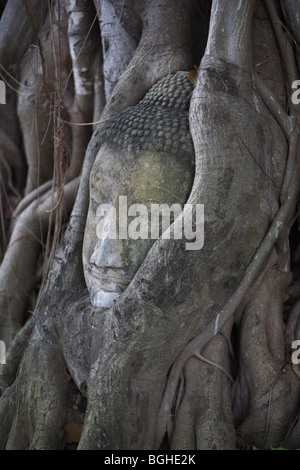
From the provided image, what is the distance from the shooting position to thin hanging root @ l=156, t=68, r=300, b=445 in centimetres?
186

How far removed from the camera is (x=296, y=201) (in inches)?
79.2

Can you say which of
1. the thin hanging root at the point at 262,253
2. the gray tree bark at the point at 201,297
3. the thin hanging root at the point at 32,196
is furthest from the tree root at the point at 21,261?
the thin hanging root at the point at 262,253

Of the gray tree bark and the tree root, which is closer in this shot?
the gray tree bark

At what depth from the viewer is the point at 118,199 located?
1.96 m

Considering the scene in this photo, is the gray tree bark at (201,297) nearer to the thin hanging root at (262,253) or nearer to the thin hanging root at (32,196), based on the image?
the thin hanging root at (262,253)

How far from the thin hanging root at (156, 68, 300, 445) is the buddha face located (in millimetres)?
367

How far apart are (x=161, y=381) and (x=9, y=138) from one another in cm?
238

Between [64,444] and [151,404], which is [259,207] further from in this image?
[64,444]

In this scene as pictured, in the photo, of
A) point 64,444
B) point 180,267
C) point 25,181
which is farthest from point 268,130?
point 25,181

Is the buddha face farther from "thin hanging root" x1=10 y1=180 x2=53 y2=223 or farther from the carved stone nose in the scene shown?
"thin hanging root" x1=10 y1=180 x2=53 y2=223

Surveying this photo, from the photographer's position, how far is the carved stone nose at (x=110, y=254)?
6.37ft

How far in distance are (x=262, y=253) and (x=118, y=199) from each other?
0.62 m

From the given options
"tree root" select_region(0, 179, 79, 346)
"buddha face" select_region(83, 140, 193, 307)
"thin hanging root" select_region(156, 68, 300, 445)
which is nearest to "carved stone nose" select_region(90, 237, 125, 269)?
"buddha face" select_region(83, 140, 193, 307)

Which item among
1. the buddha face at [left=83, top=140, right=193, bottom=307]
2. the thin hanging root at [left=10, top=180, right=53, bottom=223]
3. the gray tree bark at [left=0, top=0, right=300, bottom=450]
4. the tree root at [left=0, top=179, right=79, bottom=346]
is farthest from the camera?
the thin hanging root at [left=10, top=180, right=53, bottom=223]
